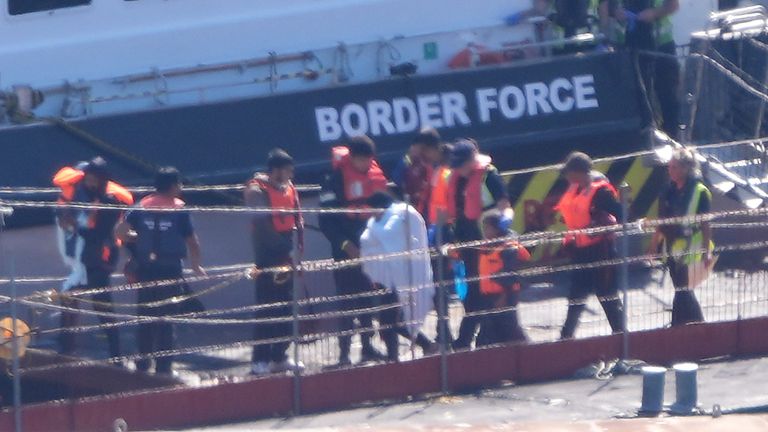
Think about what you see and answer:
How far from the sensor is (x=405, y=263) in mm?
8906

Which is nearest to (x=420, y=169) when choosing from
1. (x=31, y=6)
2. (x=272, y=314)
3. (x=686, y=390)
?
(x=272, y=314)

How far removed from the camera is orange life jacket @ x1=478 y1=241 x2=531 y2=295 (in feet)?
29.3

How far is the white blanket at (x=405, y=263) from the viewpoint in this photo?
8891 millimetres

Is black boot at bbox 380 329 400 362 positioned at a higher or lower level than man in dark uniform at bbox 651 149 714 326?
lower

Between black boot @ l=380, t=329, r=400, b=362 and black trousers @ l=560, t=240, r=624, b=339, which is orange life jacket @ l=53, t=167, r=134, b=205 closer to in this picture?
black boot @ l=380, t=329, r=400, b=362

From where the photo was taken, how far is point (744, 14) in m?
12.6

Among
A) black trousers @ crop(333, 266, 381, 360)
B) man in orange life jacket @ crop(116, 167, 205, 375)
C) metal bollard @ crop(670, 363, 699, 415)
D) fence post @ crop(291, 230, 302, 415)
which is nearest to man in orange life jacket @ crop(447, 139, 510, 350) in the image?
black trousers @ crop(333, 266, 381, 360)

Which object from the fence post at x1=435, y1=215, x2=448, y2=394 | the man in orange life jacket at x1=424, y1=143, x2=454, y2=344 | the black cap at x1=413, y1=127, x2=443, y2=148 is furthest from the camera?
the black cap at x1=413, y1=127, x2=443, y2=148

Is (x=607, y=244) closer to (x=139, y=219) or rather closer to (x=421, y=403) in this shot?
(x=421, y=403)

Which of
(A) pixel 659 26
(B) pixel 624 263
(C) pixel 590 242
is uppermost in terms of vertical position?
(A) pixel 659 26

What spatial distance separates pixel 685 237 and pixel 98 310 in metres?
3.80

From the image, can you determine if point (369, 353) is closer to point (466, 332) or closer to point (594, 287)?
point (466, 332)

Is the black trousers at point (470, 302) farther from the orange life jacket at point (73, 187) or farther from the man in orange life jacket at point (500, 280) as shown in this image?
the orange life jacket at point (73, 187)

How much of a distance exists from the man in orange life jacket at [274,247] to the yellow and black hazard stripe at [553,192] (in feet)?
8.02
